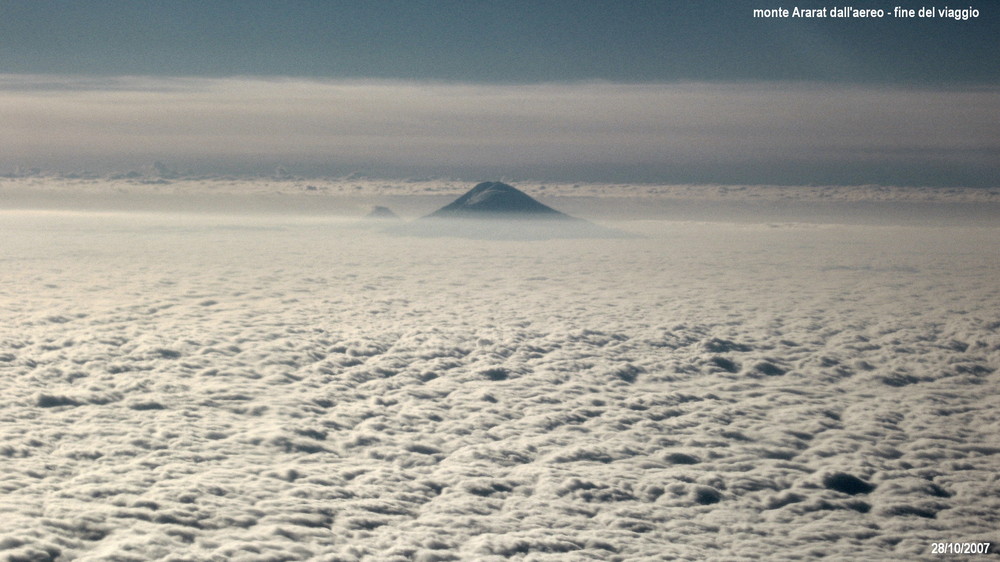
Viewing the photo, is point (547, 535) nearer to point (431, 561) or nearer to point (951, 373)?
point (431, 561)

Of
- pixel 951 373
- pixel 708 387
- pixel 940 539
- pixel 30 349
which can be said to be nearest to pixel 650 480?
pixel 940 539

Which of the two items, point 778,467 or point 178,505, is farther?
point 778,467

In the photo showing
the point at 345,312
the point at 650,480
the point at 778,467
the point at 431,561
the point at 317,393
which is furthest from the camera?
the point at 345,312

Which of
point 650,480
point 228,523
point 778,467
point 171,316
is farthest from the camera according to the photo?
point 171,316

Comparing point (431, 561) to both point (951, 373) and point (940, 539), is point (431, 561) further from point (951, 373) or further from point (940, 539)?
point (951, 373)

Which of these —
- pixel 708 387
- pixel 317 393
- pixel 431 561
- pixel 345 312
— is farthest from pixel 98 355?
pixel 708 387

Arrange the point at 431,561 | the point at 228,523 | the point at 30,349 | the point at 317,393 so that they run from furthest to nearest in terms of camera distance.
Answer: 1. the point at 30,349
2. the point at 317,393
3. the point at 228,523
4. the point at 431,561

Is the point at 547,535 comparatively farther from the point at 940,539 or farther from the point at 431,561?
the point at 940,539

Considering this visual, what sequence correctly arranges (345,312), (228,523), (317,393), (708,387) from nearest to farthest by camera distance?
(228,523) < (317,393) < (708,387) < (345,312)

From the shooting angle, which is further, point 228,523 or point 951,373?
point 951,373
